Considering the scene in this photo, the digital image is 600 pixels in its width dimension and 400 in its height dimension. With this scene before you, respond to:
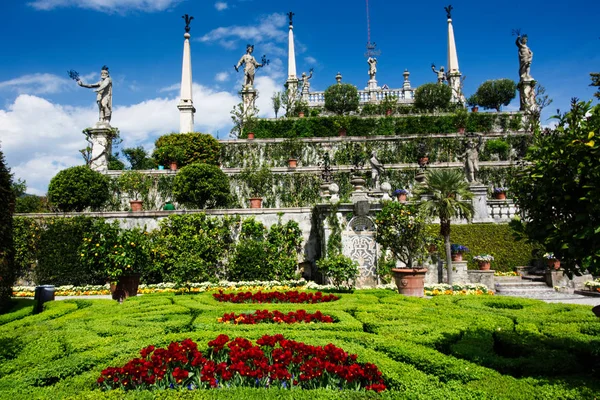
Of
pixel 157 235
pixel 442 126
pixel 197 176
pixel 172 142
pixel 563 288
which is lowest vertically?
pixel 563 288

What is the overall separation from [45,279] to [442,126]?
28.6 metres

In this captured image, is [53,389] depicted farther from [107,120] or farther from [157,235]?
[107,120]

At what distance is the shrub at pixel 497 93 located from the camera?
42.6 metres

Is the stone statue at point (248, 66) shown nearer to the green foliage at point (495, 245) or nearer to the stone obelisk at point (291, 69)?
the stone obelisk at point (291, 69)

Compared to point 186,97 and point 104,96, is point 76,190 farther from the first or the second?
point 186,97

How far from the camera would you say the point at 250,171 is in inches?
997

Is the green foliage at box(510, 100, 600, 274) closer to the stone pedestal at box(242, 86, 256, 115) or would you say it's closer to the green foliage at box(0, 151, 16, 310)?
the green foliage at box(0, 151, 16, 310)

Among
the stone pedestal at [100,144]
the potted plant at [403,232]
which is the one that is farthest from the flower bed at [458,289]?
the stone pedestal at [100,144]

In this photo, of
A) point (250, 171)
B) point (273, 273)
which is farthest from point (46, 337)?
point (250, 171)

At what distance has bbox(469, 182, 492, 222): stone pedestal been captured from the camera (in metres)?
20.2

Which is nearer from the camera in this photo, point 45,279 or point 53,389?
point 53,389

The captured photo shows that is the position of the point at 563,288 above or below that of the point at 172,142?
below

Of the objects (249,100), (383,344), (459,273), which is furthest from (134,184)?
(383,344)

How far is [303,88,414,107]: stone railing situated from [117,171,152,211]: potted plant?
2103 centimetres
